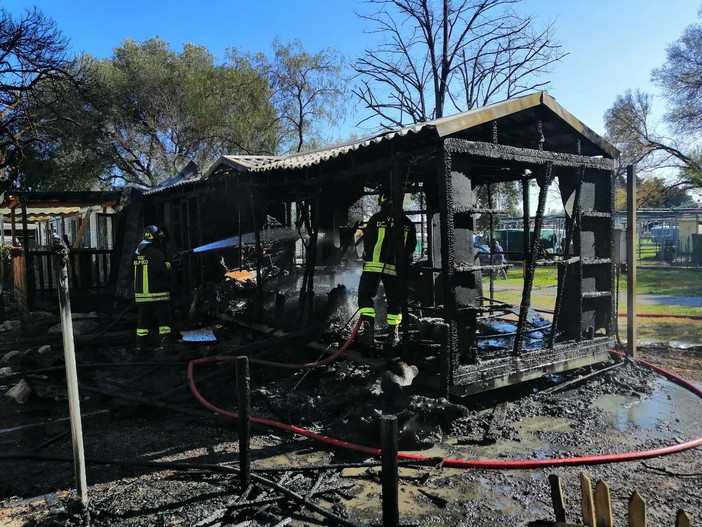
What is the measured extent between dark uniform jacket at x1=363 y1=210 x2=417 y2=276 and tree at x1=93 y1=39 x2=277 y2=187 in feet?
67.4

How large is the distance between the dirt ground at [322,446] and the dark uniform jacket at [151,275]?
Result: 135cm

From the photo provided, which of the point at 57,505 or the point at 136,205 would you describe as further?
the point at 136,205

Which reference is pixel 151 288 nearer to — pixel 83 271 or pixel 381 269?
pixel 381 269

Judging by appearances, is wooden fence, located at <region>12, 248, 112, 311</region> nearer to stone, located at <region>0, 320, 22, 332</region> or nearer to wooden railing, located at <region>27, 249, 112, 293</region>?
wooden railing, located at <region>27, 249, 112, 293</region>

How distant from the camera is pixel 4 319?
38.5 feet

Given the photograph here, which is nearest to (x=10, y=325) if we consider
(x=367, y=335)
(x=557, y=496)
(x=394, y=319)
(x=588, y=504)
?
(x=367, y=335)

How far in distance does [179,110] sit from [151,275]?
20896 mm

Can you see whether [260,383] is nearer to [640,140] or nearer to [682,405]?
[682,405]

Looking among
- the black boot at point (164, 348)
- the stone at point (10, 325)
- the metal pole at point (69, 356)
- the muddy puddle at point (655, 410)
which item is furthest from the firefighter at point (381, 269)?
the stone at point (10, 325)

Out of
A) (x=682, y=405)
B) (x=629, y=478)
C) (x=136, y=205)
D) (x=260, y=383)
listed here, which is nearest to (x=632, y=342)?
(x=682, y=405)

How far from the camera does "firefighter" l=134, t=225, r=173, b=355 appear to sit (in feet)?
27.3

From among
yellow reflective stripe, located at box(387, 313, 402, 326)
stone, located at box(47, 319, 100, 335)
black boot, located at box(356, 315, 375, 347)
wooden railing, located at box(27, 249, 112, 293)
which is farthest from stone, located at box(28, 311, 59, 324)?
yellow reflective stripe, located at box(387, 313, 402, 326)

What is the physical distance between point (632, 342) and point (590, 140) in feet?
9.91

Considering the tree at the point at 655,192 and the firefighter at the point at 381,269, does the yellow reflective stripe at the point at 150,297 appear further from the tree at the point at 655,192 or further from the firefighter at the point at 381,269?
the tree at the point at 655,192
